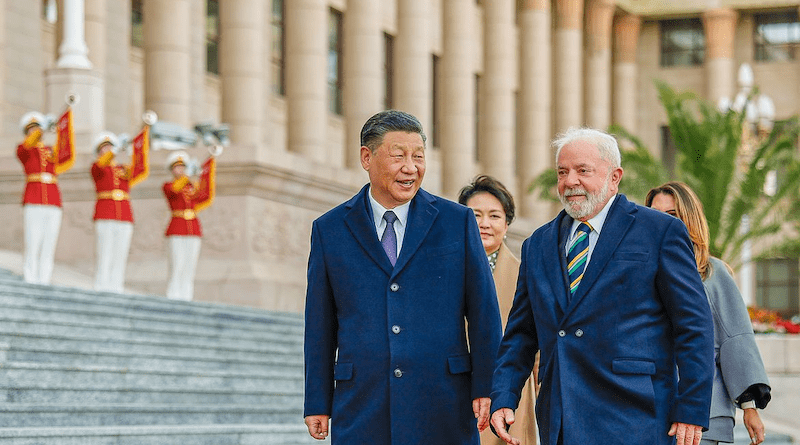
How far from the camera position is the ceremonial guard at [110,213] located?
17438mm

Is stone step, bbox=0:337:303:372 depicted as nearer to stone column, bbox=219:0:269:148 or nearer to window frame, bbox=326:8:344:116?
stone column, bbox=219:0:269:148

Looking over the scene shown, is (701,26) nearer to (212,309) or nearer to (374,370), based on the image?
(212,309)

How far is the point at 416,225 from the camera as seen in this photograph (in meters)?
5.50

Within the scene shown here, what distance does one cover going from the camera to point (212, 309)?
55.6ft

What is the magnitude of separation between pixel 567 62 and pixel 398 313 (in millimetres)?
41871

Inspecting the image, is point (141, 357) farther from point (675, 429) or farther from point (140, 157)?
point (675, 429)

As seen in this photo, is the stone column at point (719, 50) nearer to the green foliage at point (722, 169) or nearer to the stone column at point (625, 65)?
the stone column at point (625, 65)

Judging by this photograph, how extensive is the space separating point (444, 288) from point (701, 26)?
48.4 metres

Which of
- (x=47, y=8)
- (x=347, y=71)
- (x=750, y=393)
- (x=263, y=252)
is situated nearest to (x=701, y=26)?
(x=347, y=71)

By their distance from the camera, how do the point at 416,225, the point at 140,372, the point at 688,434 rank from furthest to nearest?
1. the point at 140,372
2. the point at 416,225
3. the point at 688,434

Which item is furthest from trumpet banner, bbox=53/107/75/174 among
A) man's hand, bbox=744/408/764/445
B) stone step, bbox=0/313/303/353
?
man's hand, bbox=744/408/764/445

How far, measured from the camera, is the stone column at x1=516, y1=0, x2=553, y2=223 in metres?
44.5

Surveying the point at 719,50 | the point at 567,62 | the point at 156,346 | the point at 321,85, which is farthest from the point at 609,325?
the point at 719,50

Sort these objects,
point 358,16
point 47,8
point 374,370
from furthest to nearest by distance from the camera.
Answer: point 358,16
point 47,8
point 374,370
